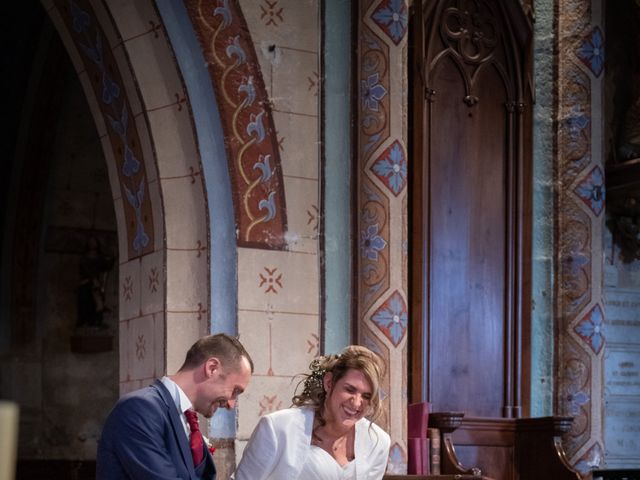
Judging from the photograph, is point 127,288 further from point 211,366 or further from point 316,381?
point 211,366

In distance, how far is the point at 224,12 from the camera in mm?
4977

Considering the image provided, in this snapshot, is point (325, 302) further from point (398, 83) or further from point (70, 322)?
point (70, 322)

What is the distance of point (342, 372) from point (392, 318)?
1.31 meters

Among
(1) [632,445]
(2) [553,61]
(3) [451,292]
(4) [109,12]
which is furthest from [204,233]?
(1) [632,445]

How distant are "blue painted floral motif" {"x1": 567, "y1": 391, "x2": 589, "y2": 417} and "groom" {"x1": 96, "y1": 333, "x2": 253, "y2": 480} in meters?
3.67

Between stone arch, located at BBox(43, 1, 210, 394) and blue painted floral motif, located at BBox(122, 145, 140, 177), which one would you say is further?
blue painted floral motif, located at BBox(122, 145, 140, 177)

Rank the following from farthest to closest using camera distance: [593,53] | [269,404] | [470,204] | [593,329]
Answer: [593,53] → [593,329] → [470,204] → [269,404]

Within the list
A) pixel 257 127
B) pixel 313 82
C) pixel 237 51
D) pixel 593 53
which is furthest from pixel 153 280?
pixel 593 53

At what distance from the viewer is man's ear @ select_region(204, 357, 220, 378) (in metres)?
3.03

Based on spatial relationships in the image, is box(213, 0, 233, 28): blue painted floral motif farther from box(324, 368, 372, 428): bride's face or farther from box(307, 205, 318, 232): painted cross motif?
box(324, 368, 372, 428): bride's face

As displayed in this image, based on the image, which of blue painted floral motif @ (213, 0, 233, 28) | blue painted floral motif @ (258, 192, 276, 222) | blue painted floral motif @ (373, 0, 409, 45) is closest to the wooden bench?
blue painted floral motif @ (258, 192, 276, 222)

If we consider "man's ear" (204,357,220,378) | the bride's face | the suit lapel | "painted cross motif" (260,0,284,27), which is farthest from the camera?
"painted cross motif" (260,0,284,27)

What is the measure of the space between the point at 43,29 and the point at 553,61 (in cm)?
379

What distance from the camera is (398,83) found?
539 centimetres
